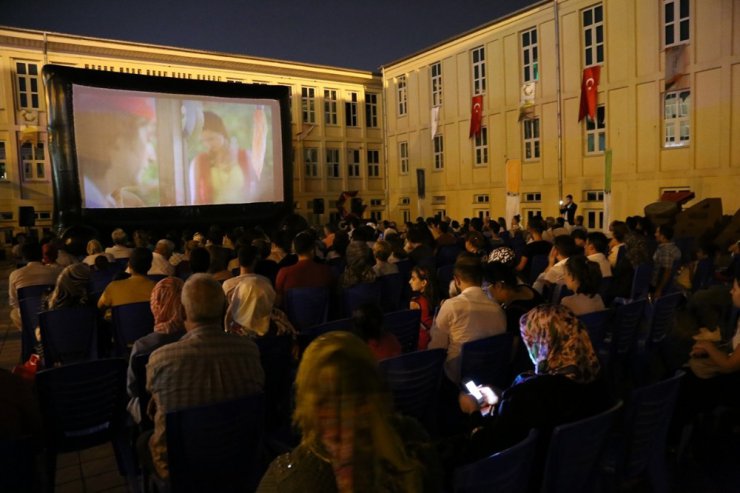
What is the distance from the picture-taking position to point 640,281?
21.2 feet

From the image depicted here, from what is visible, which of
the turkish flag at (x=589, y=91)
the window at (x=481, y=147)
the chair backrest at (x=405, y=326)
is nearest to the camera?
the chair backrest at (x=405, y=326)

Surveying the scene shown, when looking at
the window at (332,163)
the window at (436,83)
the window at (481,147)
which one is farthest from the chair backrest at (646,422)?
the window at (332,163)

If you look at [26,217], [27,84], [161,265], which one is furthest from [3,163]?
[161,265]

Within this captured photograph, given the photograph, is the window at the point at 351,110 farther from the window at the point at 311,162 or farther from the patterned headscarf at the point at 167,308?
the patterned headscarf at the point at 167,308

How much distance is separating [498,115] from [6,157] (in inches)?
797

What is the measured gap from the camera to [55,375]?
2945mm

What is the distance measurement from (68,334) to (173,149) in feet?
45.6

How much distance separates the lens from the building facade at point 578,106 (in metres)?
16.2

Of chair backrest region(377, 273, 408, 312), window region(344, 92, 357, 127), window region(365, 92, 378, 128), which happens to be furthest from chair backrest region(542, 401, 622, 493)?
window region(365, 92, 378, 128)

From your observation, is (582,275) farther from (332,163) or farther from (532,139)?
(332,163)

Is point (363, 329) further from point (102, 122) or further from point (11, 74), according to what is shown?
point (11, 74)

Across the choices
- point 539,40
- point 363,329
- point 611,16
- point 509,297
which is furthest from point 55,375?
point 539,40

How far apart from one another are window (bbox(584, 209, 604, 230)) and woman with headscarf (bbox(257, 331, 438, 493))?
19.6m

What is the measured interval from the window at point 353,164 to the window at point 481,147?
9145 mm
